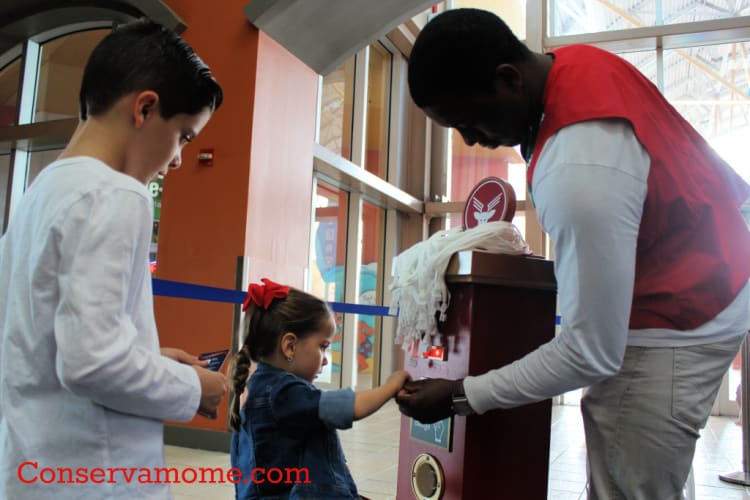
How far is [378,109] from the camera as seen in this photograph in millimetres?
7938

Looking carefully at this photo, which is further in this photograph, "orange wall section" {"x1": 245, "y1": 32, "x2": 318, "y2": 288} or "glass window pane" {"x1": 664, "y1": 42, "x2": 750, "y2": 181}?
"glass window pane" {"x1": 664, "y1": 42, "x2": 750, "y2": 181}

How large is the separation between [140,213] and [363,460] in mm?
3175

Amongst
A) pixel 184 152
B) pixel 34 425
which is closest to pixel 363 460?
pixel 184 152

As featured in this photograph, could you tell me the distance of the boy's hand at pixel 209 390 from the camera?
105 centimetres

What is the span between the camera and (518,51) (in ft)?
4.00

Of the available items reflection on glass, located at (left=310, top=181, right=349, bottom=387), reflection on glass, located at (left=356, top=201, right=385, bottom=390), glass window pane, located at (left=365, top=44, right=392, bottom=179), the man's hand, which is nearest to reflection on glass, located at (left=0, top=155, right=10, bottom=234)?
reflection on glass, located at (left=310, top=181, right=349, bottom=387)

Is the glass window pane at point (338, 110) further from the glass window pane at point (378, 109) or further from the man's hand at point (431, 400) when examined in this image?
the man's hand at point (431, 400)

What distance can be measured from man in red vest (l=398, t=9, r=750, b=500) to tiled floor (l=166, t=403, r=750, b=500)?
2.06 meters

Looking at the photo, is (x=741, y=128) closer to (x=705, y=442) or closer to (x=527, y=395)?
(x=705, y=442)

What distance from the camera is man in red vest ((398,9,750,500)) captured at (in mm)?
1038

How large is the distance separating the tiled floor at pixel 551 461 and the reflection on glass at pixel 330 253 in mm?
1112

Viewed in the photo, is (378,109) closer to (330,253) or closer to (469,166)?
(469,166)

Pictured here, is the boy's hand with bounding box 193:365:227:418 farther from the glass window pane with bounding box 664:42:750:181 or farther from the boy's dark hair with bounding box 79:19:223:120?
the glass window pane with bounding box 664:42:750:181

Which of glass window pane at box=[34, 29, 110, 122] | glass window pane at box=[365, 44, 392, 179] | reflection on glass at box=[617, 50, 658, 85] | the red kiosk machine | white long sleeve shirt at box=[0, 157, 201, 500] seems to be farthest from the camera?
glass window pane at box=[365, 44, 392, 179]
